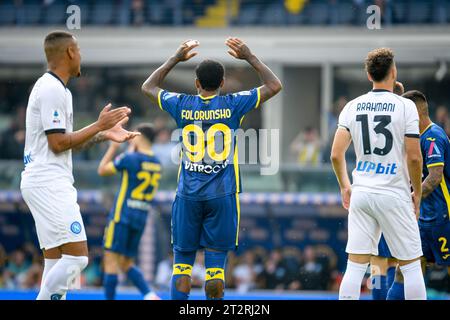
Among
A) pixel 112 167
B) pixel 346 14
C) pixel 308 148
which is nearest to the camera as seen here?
pixel 112 167

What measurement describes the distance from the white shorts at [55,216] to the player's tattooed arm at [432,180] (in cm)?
303

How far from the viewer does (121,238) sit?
35.6 ft

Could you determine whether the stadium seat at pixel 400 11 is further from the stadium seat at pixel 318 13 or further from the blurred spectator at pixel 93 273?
the blurred spectator at pixel 93 273

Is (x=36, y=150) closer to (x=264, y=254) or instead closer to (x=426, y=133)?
(x=426, y=133)

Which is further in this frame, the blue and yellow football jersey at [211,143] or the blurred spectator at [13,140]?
the blurred spectator at [13,140]

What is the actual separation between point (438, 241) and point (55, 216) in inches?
143

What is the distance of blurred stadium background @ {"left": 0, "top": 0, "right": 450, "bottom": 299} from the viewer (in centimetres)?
1536

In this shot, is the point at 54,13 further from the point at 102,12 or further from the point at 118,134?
the point at 118,134

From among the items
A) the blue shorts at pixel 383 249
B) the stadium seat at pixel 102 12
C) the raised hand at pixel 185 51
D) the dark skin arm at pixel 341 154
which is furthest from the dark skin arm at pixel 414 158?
the stadium seat at pixel 102 12

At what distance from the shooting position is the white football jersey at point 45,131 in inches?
252

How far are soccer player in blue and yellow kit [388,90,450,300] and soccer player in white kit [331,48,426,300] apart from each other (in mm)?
1019

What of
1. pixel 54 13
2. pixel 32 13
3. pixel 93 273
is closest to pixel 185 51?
pixel 93 273
